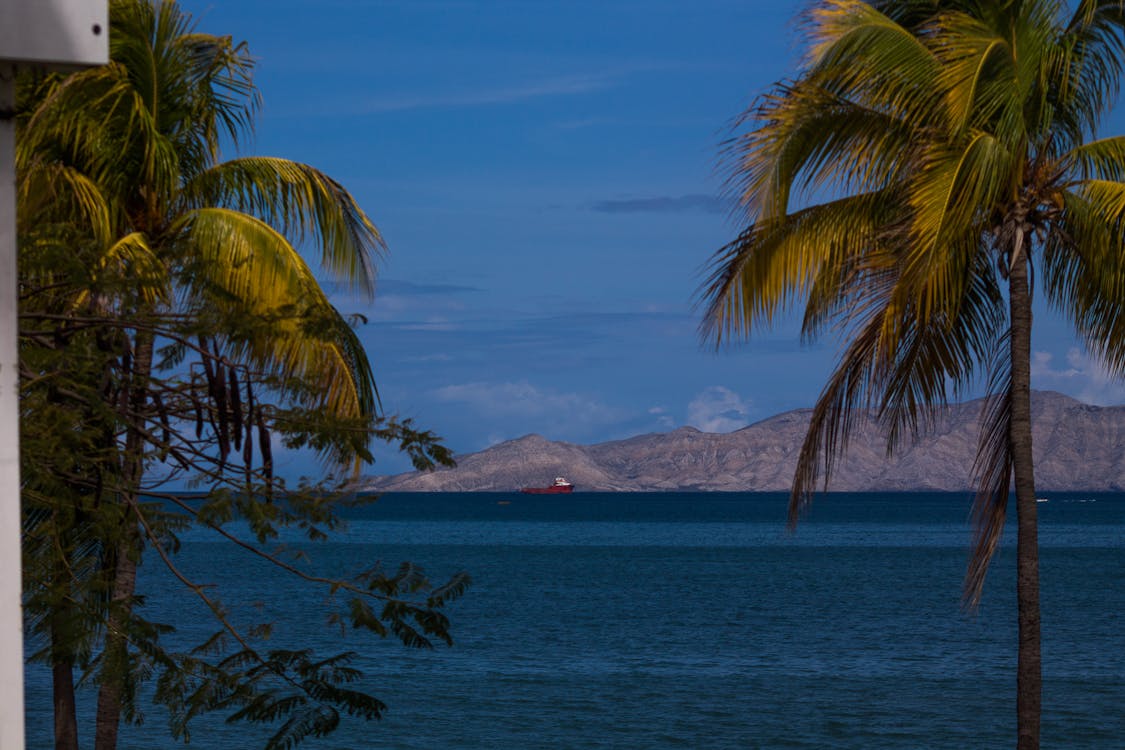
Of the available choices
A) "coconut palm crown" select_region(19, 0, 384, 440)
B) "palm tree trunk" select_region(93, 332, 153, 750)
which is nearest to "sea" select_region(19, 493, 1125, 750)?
"palm tree trunk" select_region(93, 332, 153, 750)

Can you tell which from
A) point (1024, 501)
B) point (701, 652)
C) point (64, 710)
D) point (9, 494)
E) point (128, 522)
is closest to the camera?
point (9, 494)

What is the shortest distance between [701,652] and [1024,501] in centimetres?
3609

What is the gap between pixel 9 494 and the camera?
80.9 inches

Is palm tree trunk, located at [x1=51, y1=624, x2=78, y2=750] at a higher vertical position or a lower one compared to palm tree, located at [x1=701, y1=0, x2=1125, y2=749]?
lower

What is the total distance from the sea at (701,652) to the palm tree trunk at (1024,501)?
6.67 m

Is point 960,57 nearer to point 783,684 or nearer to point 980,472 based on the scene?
point 980,472

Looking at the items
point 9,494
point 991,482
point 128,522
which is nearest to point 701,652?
point 991,482

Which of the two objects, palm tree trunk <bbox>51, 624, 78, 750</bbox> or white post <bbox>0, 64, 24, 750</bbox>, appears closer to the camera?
white post <bbox>0, 64, 24, 750</bbox>

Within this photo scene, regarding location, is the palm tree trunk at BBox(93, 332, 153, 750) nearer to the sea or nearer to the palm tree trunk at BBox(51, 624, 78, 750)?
the sea

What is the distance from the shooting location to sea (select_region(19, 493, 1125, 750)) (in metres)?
30.6

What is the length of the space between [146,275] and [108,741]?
627cm

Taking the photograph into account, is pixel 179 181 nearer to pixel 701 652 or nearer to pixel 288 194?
pixel 288 194

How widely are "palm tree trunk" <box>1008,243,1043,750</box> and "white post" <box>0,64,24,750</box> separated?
1037cm

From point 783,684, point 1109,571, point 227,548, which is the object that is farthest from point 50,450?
point 227,548
